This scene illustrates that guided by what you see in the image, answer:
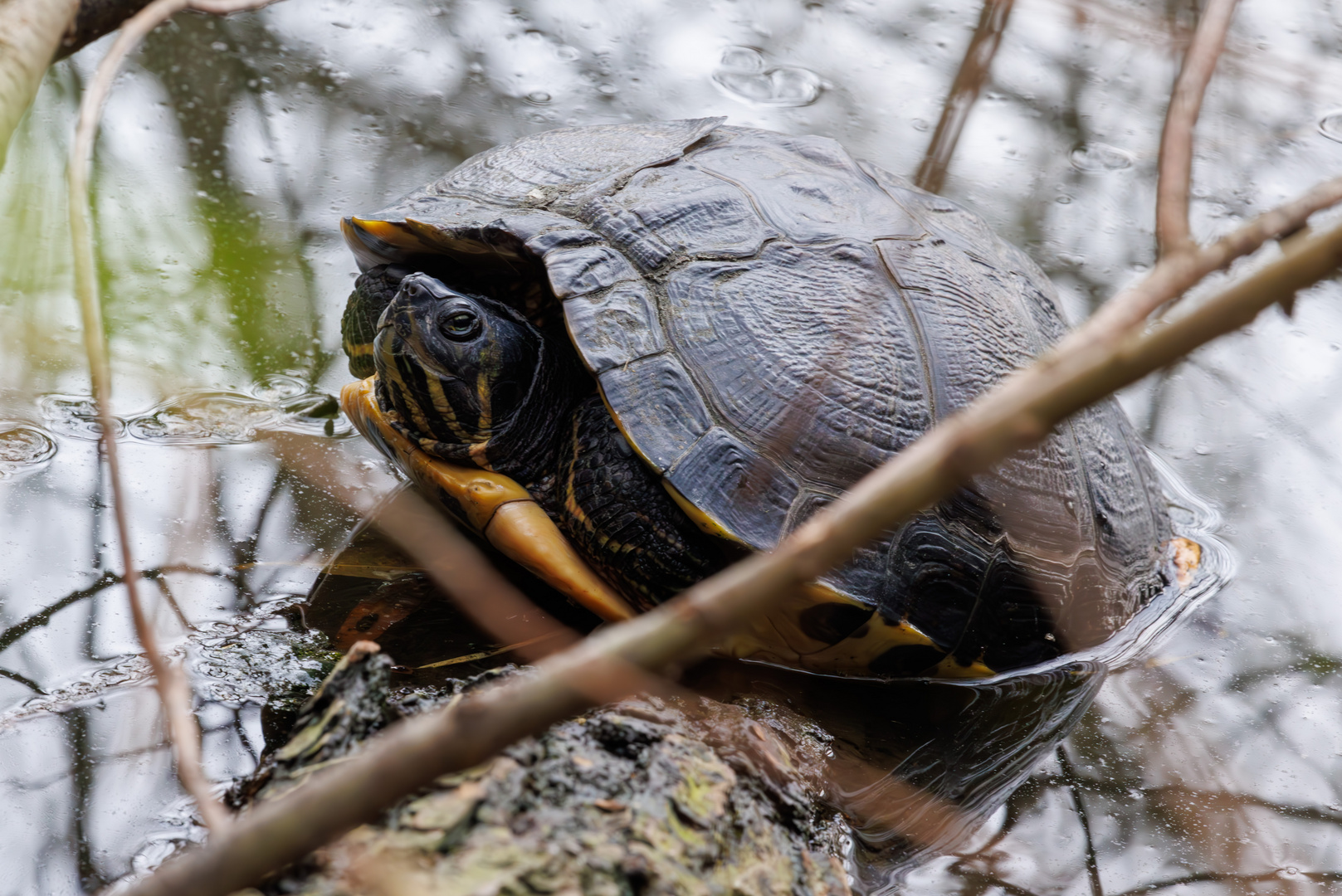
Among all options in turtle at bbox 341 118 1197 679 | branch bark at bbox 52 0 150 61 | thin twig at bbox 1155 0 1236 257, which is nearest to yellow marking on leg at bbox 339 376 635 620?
turtle at bbox 341 118 1197 679

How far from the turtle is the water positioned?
1.24 ft

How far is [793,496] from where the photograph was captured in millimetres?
2123

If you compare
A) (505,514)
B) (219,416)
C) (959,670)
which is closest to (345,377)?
(219,416)

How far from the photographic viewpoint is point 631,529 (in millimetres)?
2195

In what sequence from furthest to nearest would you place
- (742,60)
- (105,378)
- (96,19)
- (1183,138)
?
(742,60) → (96,19) → (105,378) → (1183,138)

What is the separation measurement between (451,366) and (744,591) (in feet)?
5.79

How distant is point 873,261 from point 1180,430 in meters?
1.73

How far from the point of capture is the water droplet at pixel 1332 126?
16.0ft

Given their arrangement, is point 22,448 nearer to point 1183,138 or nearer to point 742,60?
point 1183,138

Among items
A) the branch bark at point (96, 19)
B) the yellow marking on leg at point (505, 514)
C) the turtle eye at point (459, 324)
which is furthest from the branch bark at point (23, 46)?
the branch bark at point (96, 19)

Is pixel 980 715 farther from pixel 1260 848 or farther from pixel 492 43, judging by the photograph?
pixel 492 43

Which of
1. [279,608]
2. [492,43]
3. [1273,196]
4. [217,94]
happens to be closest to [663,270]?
[279,608]

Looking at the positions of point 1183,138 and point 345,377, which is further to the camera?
point 345,377

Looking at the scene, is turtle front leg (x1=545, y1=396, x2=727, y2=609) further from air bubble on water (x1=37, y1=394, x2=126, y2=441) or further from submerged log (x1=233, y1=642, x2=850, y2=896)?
air bubble on water (x1=37, y1=394, x2=126, y2=441)
